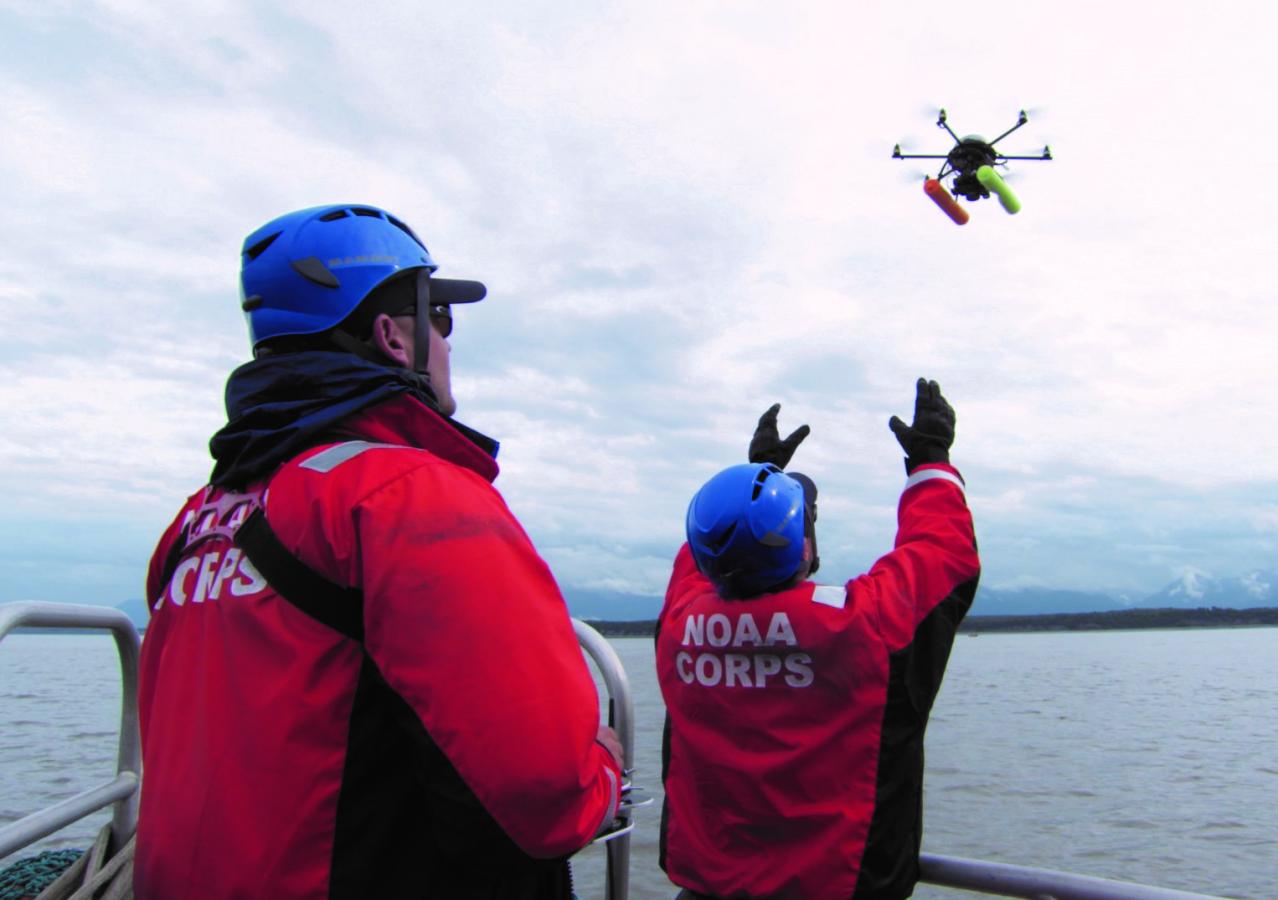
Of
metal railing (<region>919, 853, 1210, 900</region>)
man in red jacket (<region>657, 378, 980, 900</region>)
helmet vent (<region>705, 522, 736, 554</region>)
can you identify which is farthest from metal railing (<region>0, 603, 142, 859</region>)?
metal railing (<region>919, 853, 1210, 900</region>)

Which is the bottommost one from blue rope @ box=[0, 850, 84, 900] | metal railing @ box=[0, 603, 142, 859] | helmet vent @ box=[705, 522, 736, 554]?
blue rope @ box=[0, 850, 84, 900]

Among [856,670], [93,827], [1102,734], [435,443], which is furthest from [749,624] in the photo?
[1102,734]

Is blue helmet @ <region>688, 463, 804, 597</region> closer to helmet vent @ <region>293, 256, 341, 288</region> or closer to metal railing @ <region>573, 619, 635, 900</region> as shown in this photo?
metal railing @ <region>573, 619, 635, 900</region>

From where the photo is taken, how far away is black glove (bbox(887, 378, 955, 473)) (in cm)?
366

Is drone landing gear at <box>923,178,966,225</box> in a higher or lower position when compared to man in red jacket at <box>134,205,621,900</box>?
higher

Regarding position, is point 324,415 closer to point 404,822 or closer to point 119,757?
point 404,822

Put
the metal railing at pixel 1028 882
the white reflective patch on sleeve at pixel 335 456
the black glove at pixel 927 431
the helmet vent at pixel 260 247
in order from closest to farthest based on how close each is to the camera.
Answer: the white reflective patch on sleeve at pixel 335 456 → the helmet vent at pixel 260 247 → the metal railing at pixel 1028 882 → the black glove at pixel 927 431

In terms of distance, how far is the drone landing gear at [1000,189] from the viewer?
11.4 meters

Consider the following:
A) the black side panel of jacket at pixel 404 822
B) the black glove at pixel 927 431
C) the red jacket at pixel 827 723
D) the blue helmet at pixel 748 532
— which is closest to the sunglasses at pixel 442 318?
the black side panel of jacket at pixel 404 822

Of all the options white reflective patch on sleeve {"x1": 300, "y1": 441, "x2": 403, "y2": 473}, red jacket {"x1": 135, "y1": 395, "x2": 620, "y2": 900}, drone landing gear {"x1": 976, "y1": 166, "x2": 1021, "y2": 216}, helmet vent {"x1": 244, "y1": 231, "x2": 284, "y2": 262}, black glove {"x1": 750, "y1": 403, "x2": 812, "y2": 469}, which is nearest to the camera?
red jacket {"x1": 135, "y1": 395, "x2": 620, "y2": 900}

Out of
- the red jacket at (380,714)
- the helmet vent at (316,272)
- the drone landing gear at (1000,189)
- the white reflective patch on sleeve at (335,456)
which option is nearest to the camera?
the red jacket at (380,714)

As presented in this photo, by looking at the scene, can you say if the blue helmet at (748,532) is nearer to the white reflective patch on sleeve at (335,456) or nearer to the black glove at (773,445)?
the black glove at (773,445)

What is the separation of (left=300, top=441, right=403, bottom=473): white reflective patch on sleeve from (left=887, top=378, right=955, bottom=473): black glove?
2428 millimetres

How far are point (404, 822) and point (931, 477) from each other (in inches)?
94.0
